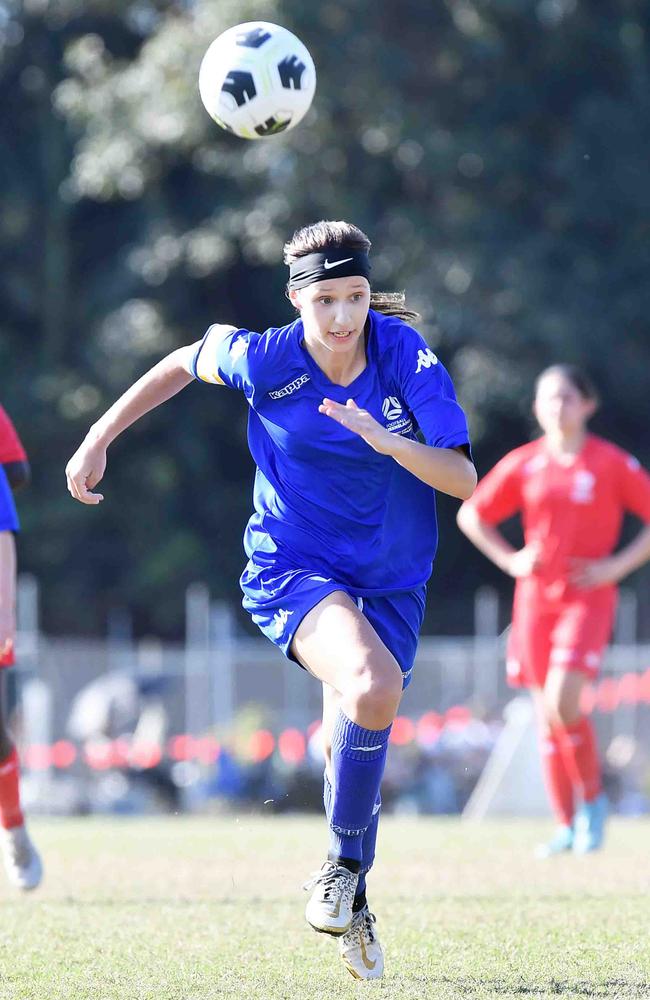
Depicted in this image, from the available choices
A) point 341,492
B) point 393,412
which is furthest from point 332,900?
point 393,412

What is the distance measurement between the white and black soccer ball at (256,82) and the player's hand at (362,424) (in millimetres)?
2054

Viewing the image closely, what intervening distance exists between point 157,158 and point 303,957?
2158 cm

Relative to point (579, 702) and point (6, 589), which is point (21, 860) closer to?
point (6, 589)

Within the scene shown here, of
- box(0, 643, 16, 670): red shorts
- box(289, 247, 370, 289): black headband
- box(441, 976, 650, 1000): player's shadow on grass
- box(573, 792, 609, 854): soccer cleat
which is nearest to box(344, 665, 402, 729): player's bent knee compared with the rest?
box(441, 976, 650, 1000): player's shadow on grass

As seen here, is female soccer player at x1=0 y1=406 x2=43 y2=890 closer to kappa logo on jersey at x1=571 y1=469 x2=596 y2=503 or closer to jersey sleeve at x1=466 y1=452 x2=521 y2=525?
jersey sleeve at x1=466 y1=452 x2=521 y2=525

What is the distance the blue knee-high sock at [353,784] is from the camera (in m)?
5.14

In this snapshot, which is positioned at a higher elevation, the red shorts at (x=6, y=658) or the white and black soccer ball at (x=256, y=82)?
the white and black soccer ball at (x=256, y=82)

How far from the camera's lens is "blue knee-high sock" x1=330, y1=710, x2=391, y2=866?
5145 millimetres

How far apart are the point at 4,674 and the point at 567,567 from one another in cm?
336

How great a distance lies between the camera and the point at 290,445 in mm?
5375

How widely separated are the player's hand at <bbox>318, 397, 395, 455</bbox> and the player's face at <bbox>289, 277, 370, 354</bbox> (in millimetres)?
422

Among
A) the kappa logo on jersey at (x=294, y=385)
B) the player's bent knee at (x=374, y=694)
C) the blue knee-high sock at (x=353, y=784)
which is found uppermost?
the kappa logo on jersey at (x=294, y=385)

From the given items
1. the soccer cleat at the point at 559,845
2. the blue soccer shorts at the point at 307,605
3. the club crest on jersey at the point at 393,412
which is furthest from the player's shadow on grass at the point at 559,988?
the soccer cleat at the point at 559,845

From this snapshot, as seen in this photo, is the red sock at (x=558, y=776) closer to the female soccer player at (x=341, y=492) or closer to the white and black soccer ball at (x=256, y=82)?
the female soccer player at (x=341, y=492)
